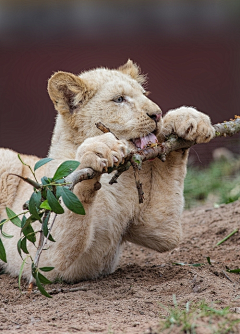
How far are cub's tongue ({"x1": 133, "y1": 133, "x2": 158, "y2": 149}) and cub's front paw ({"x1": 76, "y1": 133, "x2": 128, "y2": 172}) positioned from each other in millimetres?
A: 532

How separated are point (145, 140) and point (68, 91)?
0.73 meters

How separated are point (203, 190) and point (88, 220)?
3660mm

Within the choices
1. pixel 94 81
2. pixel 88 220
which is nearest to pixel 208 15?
pixel 94 81

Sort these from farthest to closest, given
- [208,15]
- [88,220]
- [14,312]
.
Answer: [208,15], [88,220], [14,312]

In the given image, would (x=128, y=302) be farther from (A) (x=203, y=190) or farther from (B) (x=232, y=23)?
(B) (x=232, y=23)

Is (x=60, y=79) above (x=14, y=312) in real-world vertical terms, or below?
above

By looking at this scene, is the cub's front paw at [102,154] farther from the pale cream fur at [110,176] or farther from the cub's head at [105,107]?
the cub's head at [105,107]

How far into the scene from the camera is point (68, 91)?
12.6 feet

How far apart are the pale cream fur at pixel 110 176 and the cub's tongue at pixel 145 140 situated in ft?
0.14

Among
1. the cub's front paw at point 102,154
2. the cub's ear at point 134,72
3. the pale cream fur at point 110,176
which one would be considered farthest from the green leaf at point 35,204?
the cub's ear at point 134,72

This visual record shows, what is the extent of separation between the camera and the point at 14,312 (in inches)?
123

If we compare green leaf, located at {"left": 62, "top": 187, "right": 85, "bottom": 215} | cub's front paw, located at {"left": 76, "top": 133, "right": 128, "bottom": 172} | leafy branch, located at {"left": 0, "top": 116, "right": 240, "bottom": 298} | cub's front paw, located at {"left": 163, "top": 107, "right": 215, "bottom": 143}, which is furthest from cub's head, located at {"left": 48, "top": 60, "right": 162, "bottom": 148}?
green leaf, located at {"left": 62, "top": 187, "right": 85, "bottom": 215}

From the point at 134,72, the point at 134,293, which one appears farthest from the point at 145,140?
the point at 134,293

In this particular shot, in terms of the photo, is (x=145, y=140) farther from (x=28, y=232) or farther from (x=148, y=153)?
(x=28, y=232)
